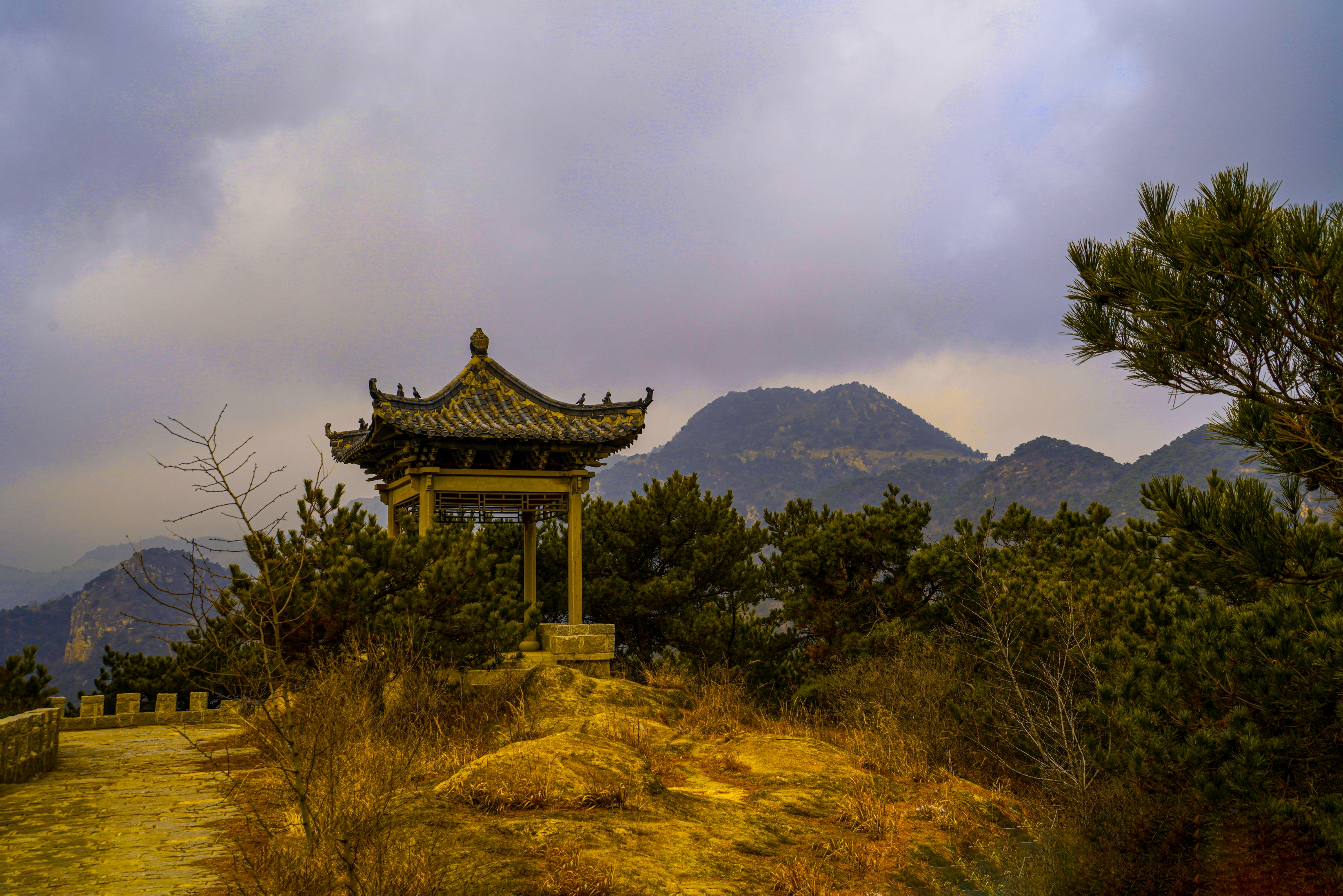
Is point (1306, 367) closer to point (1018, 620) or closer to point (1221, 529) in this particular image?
point (1221, 529)

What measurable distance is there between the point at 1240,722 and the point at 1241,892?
4.06 ft

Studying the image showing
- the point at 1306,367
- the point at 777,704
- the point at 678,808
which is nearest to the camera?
the point at 1306,367

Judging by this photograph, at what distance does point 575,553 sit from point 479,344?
4.55 m

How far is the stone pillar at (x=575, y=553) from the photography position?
1496 centimetres

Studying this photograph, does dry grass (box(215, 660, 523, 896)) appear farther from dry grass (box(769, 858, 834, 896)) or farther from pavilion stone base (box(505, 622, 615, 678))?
pavilion stone base (box(505, 622, 615, 678))

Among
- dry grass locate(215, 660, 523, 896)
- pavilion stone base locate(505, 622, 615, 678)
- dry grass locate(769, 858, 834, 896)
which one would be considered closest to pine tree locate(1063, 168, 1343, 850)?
dry grass locate(769, 858, 834, 896)

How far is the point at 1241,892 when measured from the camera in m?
5.56

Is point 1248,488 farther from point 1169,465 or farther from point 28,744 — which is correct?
point 1169,465

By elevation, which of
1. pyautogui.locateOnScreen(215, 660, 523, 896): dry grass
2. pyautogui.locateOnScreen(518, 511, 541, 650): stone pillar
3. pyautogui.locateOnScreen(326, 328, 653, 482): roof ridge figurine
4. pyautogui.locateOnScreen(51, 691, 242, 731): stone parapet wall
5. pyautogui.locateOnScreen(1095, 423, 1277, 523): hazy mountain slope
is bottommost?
pyautogui.locateOnScreen(51, 691, 242, 731): stone parapet wall

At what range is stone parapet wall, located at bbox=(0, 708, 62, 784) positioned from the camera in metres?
8.84

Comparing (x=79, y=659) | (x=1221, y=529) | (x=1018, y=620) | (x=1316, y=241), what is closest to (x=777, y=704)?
(x=1018, y=620)

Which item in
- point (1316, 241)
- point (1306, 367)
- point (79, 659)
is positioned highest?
point (1316, 241)

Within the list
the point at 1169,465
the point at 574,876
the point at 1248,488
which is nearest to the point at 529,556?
the point at 574,876

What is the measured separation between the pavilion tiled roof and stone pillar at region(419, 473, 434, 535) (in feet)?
1.92
